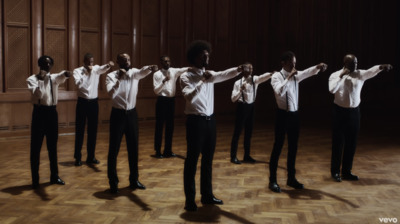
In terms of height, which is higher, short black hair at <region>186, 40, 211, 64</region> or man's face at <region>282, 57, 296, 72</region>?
short black hair at <region>186, 40, 211, 64</region>

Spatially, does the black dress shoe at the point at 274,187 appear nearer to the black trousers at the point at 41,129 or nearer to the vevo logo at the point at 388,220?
the vevo logo at the point at 388,220

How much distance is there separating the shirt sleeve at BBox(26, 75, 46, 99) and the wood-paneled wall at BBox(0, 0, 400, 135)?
4343 millimetres

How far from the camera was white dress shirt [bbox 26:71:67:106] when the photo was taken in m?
5.66

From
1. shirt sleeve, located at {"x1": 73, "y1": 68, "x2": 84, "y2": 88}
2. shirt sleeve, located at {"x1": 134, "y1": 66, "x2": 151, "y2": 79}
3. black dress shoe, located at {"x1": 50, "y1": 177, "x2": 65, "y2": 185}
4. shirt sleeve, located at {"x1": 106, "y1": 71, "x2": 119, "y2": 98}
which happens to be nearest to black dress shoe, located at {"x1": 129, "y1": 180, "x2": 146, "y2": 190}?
black dress shoe, located at {"x1": 50, "y1": 177, "x2": 65, "y2": 185}

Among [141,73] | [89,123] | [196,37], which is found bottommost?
[89,123]

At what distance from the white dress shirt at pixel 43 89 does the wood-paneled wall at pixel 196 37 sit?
14.3 ft

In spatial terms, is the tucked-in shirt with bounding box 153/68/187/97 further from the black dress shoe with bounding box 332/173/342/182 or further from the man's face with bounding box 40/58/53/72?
the black dress shoe with bounding box 332/173/342/182

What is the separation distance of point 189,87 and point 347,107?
2.45m

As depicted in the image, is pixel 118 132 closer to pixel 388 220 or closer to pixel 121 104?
pixel 121 104

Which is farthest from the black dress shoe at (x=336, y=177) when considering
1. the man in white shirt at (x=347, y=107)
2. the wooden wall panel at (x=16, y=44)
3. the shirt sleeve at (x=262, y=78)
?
the wooden wall panel at (x=16, y=44)

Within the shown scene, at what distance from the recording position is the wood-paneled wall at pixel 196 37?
32.2 ft

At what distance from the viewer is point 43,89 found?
5680mm

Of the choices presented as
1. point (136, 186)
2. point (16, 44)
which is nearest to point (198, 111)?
point (136, 186)

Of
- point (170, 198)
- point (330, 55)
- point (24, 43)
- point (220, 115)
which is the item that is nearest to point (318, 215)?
point (170, 198)
